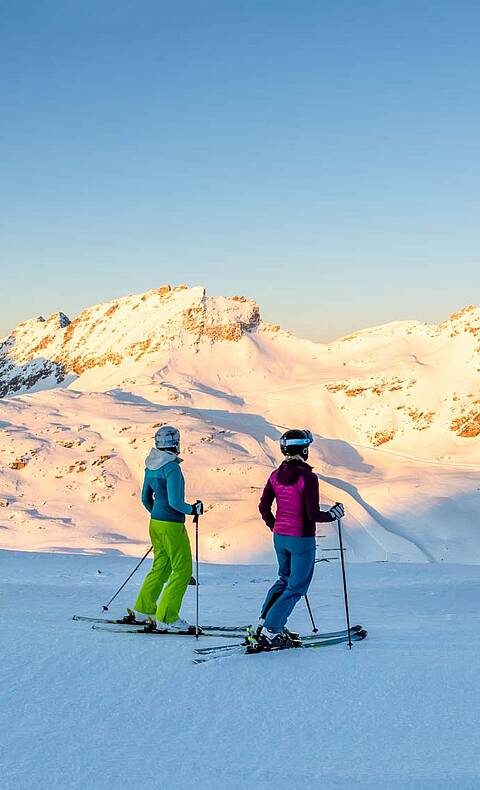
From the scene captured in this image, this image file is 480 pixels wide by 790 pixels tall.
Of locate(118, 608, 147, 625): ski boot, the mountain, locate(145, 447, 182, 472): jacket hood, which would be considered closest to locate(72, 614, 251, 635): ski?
locate(118, 608, 147, 625): ski boot

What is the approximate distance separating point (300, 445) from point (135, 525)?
27.7 meters

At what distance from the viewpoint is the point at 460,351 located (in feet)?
248

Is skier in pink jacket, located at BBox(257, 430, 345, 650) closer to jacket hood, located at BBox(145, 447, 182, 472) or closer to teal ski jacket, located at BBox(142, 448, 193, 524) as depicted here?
teal ski jacket, located at BBox(142, 448, 193, 524)

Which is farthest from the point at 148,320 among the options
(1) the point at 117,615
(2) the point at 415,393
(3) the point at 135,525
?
(1) the point at 117,615

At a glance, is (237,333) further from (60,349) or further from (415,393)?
(60,349)

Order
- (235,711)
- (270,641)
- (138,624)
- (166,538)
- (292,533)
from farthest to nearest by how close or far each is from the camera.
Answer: (138,624) < (166,538) < (292,533) < (270,641) < (235,711)

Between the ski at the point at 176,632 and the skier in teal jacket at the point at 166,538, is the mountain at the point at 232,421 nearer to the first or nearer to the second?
the skier in teal jacket at the point at 166,538

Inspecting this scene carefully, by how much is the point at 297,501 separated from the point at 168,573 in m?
1.84

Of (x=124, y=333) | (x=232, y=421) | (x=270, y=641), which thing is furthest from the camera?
(x=124, y=333)

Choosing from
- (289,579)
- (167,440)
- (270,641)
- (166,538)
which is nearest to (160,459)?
(167,440)

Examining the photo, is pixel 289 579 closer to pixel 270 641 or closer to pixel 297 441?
pixel 270 641

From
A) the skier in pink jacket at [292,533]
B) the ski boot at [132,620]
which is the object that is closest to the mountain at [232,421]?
the ski boot at [132,620]

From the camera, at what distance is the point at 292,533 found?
20.2 feet

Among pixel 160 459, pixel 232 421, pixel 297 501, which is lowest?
pixel 297 501
